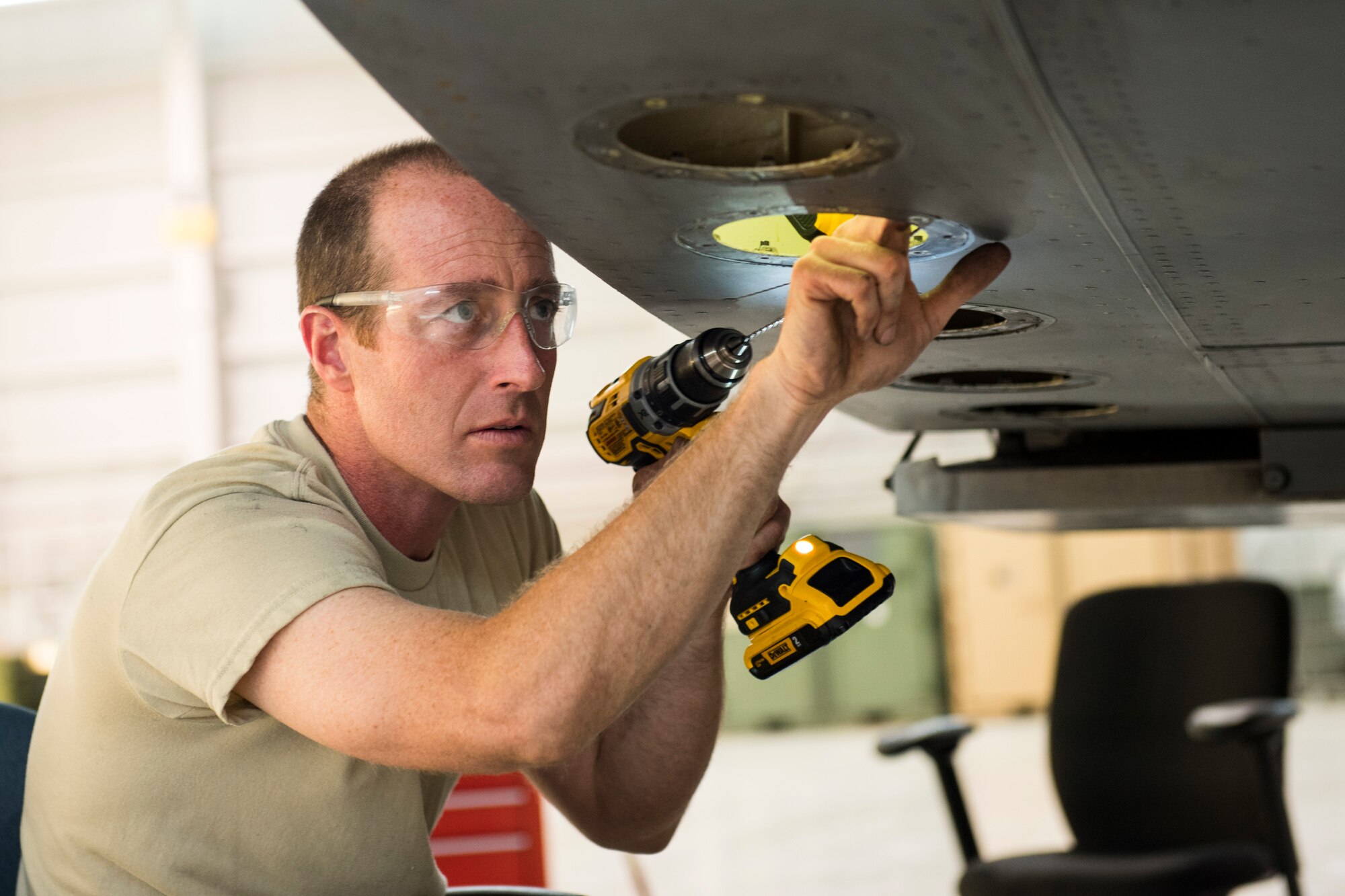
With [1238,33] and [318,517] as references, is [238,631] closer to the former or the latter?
[318,517]

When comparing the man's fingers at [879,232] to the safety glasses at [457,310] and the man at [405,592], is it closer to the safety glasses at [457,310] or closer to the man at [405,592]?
the man at [405,592]

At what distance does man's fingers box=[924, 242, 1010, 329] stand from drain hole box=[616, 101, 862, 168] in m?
0.16

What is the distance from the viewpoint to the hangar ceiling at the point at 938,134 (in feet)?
1.94

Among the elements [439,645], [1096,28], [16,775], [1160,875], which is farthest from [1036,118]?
[1160,875]

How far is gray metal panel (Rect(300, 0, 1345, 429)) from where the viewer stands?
1.93ft

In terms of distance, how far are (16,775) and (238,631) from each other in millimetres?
579

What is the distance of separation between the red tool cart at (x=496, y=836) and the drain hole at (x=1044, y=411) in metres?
1.77

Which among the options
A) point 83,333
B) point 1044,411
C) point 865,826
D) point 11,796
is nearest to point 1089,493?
point 1044,411

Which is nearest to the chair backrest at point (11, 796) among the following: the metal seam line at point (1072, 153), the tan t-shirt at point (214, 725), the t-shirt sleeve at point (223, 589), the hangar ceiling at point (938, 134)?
the tan t-shirt at point (214, 725)

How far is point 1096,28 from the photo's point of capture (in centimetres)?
58

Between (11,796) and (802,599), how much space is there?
888mm

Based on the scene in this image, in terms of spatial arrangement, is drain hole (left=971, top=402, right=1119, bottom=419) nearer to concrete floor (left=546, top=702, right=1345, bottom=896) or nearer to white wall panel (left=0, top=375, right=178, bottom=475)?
concrete floor (left=546, top=702, right=1345, bottom=896)

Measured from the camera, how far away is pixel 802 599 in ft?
4.11

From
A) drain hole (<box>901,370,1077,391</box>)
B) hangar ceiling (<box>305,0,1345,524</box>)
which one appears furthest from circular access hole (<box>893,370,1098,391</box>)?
hangar ceiling (<box>305,0,1345,524</box>)
